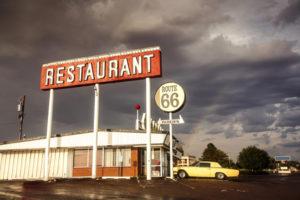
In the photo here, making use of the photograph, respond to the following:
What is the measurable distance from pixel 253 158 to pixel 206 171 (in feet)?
171

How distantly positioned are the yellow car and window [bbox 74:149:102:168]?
8.91 metres

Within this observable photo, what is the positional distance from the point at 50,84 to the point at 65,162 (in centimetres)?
840

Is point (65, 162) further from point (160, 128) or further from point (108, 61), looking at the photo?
point (160, 128)

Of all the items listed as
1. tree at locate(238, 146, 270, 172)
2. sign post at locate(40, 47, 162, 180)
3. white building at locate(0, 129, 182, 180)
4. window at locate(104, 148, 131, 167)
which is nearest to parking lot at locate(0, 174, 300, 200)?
sign post at locate(40, 47, 162, 180)

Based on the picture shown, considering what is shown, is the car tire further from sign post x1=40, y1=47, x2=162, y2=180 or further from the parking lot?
sign post x1=40, y1=47, x2=162, y2=180

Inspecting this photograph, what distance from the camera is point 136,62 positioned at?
22078 mm

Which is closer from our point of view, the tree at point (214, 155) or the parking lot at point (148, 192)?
the parking lot at point (148, 192)

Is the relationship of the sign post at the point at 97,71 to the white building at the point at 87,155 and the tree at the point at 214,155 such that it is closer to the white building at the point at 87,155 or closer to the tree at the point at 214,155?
the white building at the point at 87,155

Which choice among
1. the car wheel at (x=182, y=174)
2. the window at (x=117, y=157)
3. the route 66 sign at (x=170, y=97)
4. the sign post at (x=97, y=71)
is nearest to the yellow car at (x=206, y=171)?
the car wheel at (x=182, y=174)

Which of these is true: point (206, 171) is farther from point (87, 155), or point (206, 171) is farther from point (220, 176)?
point (87, 155)

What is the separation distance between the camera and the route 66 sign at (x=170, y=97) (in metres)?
21.5

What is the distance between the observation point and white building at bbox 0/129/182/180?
25.0m

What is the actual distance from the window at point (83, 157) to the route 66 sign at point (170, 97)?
874 centimetres

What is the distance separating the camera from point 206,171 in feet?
69.9
